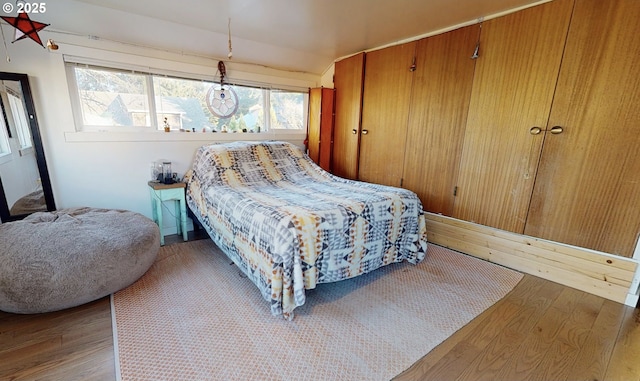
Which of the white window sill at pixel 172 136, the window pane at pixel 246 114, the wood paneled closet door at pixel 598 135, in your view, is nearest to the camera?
the wood paneled closet door at pixel 598 135

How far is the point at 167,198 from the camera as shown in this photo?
2.61 m

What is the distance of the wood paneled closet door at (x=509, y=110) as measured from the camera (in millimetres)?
2115

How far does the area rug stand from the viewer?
133 cm

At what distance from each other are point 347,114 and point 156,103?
229 centimetres

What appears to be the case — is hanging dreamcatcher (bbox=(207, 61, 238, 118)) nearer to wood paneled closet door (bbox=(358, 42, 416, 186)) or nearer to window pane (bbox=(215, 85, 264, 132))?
window pane (bbox=(215, 85, 264, 132))

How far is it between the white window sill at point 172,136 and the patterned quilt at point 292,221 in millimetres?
254

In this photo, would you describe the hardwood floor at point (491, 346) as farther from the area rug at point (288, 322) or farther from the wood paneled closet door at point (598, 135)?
the wood paneled closet door at point (598, 135)

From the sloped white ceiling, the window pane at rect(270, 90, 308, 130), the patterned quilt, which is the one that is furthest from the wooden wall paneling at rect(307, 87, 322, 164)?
the patterned quilt

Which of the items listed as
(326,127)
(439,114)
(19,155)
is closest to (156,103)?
(19,155)

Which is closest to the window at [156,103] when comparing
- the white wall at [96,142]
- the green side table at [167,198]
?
the white wall at [96,142]

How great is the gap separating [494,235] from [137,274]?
3.00 metres

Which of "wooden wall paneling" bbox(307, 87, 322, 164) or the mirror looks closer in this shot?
the mirror

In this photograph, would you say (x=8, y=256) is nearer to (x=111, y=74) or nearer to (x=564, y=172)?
(x=111, y=74)

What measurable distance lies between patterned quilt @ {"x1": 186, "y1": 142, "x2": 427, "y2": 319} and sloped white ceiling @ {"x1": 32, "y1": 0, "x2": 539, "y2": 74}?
113 cm
